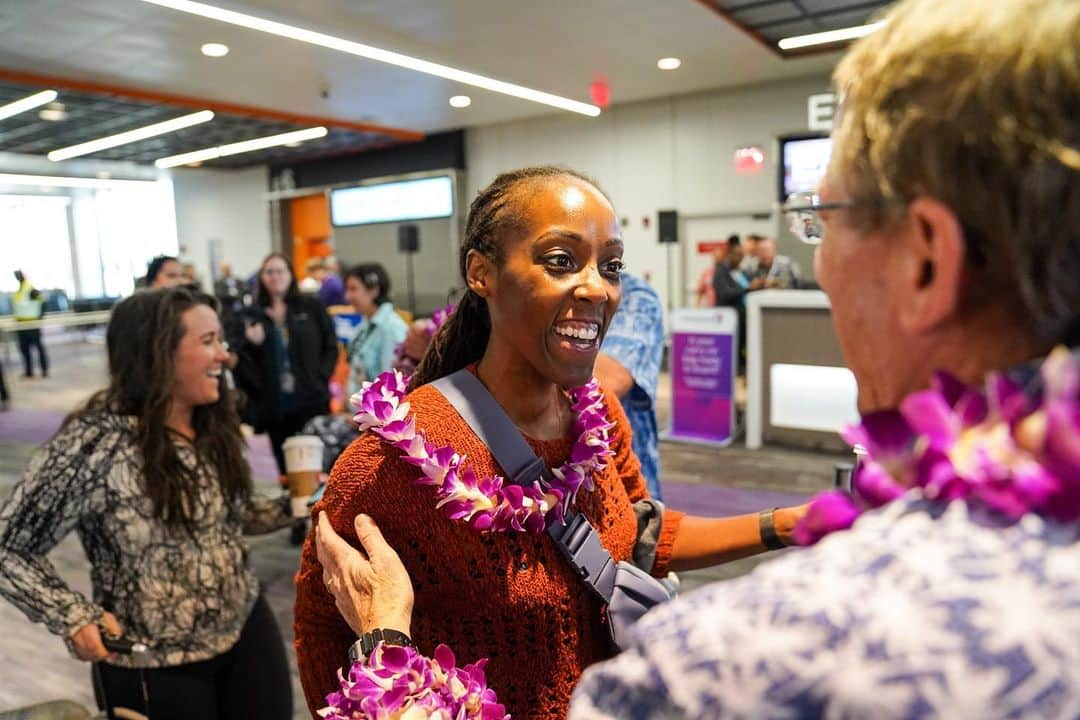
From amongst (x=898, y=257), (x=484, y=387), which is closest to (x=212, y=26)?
(x=484, y=387)

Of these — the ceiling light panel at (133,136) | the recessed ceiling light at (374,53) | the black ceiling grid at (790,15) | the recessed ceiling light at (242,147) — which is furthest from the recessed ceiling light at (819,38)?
the ceiling light panel at (133,136)

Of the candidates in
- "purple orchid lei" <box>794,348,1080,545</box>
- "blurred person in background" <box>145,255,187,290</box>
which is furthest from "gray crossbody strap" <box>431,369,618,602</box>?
"blurred person in background" <box>145,255,187,290</box>

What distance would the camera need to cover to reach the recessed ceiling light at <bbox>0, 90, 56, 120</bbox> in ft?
29.2

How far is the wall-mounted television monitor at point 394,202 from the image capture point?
13242 millimetres

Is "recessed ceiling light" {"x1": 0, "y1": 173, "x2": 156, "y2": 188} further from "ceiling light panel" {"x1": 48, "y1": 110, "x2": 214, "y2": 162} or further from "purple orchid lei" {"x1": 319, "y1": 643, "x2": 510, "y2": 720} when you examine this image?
"purple orchid lei" {"x1": 319, "y1": 643, "x2": 510, "y2": 720}

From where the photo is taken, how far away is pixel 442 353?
142 cm

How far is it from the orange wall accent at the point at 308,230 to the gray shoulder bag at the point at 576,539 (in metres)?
15.8

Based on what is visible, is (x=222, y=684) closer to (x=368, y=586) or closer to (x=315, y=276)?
(x=368, y=586)

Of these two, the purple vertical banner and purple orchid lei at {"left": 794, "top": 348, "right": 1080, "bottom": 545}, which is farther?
the purple vertical banner

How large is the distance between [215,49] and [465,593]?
7.53 meters

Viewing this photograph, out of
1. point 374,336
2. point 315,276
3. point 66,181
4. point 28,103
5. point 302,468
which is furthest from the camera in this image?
point 66,181

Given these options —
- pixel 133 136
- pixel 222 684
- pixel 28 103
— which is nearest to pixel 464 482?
pixel 222 684

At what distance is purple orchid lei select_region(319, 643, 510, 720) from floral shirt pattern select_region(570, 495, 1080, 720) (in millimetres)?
485

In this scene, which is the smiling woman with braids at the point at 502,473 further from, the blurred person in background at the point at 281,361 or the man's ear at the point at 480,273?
the blurred person in background at the point at 281,361
